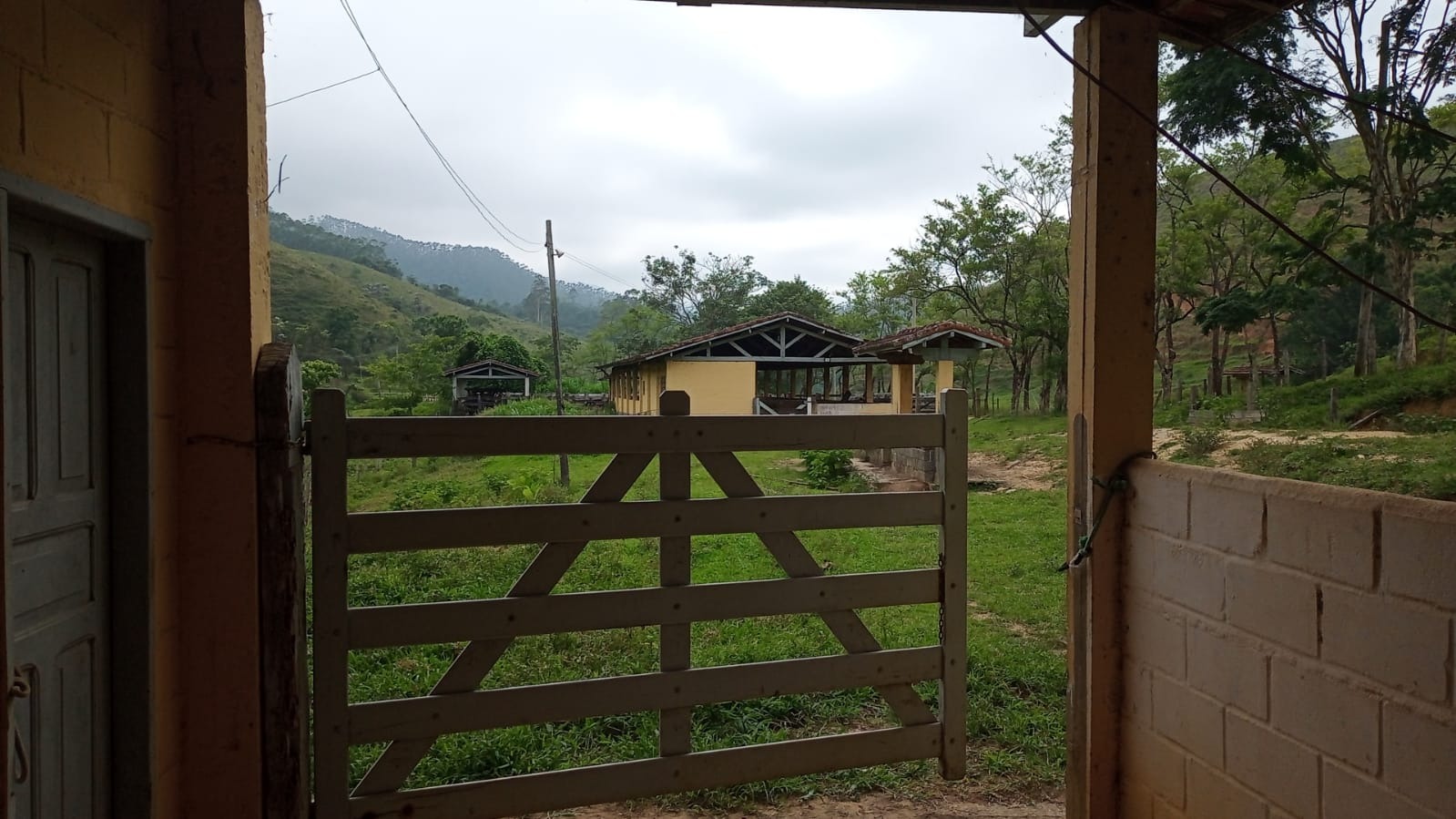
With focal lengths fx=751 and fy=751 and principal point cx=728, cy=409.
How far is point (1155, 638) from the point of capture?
8.14 ft

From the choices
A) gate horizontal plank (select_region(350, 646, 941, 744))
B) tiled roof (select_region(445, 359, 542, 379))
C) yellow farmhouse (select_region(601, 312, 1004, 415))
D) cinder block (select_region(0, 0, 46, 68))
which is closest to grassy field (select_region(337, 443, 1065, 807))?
gate horizontal plank (select_region(350, 646, 941, 744))

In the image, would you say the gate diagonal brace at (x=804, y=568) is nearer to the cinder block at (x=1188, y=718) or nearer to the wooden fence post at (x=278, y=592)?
the cinder block at (x=1188, y=718)

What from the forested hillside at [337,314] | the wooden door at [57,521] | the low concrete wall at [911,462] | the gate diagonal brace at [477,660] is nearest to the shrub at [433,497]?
the low concrete wall at [911,462]

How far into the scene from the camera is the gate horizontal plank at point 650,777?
2.49 meters

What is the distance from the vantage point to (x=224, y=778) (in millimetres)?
2211

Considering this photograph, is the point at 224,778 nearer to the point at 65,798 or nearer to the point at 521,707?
the point at 65,798

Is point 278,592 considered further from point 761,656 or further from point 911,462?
point 911,462

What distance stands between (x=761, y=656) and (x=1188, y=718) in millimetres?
2621

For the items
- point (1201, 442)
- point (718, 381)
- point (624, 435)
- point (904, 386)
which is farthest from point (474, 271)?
point (624, 435)

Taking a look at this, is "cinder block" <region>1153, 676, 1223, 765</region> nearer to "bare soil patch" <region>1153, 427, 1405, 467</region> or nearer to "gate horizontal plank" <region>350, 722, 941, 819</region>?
"gate horizontal plank" <region>350, 722, 941, 819</region>

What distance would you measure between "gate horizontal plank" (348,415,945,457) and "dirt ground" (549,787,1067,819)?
4.73 ft

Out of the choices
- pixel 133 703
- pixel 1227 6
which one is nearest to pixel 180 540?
pixel 133 703

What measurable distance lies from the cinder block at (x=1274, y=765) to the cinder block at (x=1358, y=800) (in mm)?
39

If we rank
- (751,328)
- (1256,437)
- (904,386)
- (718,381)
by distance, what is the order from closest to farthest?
(1256,437)
(904,386)
(751,328)
(718,381)
